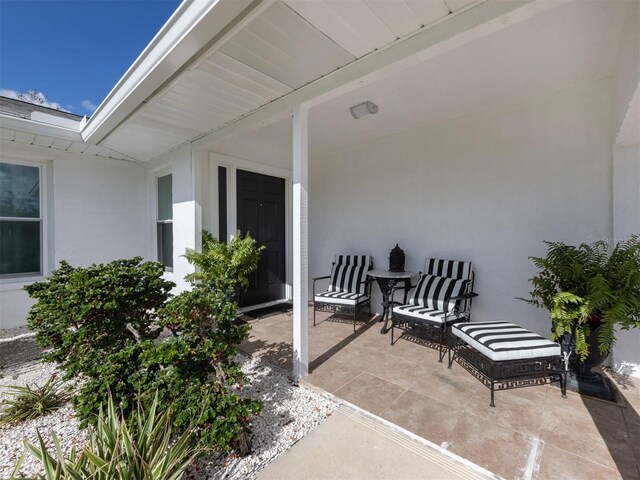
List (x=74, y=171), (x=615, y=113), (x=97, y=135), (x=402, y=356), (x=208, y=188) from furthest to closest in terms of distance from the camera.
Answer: (x=74, y=171), (x=208, y=188), (x=97, y=135), (x=402, y=356), (x=615, y=113)

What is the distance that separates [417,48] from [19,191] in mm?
5633

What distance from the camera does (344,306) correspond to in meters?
3.75

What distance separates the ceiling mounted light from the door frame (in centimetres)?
209

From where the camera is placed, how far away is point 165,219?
495 cm

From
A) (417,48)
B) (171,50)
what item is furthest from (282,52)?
(417,48)

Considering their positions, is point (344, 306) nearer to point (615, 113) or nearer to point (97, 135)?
point (615, 113)

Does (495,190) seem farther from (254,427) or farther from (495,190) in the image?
(254,427)

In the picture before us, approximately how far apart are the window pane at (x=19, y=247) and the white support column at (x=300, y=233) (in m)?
4.51

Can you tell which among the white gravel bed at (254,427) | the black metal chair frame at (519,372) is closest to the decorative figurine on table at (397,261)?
the black metal chair frame at (519,372)

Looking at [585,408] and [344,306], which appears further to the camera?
[344,306]

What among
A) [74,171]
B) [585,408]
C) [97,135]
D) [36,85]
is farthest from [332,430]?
[36,85]

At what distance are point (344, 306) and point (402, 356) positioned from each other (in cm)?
100

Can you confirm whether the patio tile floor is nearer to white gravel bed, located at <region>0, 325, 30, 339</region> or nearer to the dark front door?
the dark front door

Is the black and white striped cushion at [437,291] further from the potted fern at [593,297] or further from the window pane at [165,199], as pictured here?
the window pane at [165,199]
